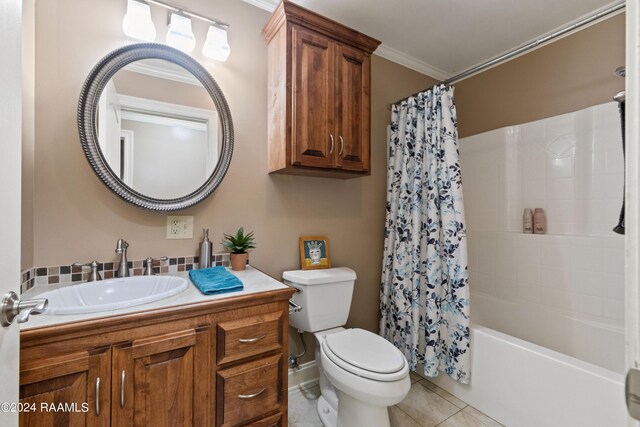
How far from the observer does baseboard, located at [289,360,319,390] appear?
72.3 inches

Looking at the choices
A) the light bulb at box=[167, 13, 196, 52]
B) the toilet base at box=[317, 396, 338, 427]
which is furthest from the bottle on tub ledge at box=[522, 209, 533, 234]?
the light bulb at box=[167, 13, 196, 52]

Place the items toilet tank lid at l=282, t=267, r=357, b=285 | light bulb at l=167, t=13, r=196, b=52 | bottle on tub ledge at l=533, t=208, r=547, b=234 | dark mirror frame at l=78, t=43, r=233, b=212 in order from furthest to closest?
bottle on tub ledge at l=533, t=208, r=547, b=234 < toilet tank lid at l=282, t=267, r=357, b=285 < light bulb at l=167, t=13, r=196, b=52 < dark mirror frame at l=78, t=43, r=233, b=212

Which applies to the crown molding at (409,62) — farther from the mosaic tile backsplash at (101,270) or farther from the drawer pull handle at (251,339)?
the drawer pull handle at (251,339)

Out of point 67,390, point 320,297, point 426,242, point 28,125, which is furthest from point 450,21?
point 67,390

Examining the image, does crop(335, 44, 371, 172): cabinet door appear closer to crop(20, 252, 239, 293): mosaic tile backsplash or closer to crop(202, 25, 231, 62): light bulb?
crop(202, 25, 231, 62): light bulb

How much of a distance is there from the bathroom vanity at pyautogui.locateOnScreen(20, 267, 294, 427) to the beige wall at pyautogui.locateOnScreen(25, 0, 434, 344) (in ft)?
1.71

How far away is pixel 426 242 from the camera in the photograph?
1864 mm

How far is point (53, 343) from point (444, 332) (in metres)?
1.90

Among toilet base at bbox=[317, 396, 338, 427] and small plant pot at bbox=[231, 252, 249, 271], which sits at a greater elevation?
small plant pot at bbox=[231, 252, 249, 271]

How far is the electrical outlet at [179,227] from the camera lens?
145 centimetres

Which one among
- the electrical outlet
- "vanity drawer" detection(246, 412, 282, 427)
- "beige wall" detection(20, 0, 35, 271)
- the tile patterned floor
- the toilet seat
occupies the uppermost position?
"beige wall" detection(20, 0, 35, 271)

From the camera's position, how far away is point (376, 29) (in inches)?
79.9

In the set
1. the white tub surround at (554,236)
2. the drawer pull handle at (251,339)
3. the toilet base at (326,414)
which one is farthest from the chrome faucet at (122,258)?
the white tub surround at (554,236)

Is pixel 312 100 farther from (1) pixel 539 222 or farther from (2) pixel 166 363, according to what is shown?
(1) pixel 539 222
